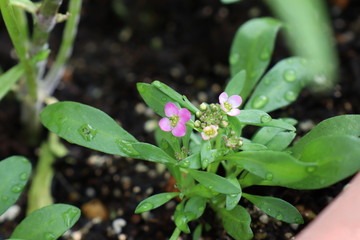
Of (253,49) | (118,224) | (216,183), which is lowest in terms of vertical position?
(118,224)

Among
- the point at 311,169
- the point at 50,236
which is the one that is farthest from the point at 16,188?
the point at 311,169

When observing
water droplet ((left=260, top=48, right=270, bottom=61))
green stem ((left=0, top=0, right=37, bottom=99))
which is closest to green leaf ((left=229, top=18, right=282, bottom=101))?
water droplet ((left=260, top=48, right=270, bottom=61))

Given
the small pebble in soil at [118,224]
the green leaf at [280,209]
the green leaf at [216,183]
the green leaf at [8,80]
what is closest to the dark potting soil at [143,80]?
the small pebble in soil at [118,224]

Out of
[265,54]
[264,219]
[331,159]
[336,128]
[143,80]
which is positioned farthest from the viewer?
[143,80]

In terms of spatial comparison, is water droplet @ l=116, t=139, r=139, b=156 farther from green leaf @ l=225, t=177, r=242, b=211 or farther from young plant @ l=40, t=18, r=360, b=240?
green leaf @ l=225, t=177, r=242, b=211

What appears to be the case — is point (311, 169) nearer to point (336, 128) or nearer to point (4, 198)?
point (336, 128)

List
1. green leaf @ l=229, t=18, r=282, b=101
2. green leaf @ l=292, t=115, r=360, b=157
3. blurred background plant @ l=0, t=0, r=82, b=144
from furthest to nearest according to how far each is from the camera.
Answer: green leaf @ l=229, t=18, r=282, b=101 < blurred background plant @ l=0, t=0, r=82, b=144 < green leaf @ l=292, t=115, r=360, b=157
